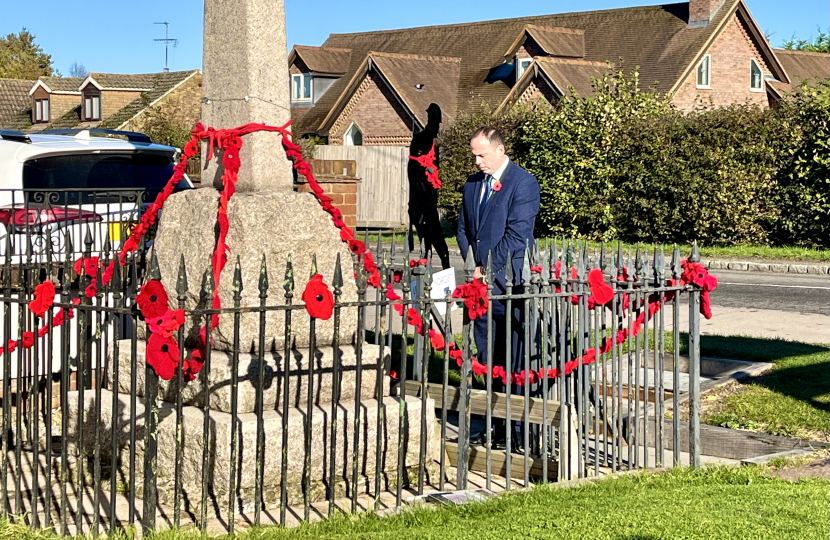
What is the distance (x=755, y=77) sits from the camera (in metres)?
39.8

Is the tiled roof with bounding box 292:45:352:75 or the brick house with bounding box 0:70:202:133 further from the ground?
the tiled roof with bounding box 292:45:352:75

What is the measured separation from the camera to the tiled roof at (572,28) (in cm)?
3766

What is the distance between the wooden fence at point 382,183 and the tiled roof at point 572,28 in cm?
927

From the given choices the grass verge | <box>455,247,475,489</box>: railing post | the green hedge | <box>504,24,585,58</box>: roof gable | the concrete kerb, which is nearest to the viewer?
<box>455,247,475,489</box>: railing post

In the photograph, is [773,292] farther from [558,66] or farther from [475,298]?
[558,66]

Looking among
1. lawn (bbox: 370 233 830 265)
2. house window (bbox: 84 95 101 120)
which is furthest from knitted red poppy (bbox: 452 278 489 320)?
house window (bbox: 84 95 101 120)

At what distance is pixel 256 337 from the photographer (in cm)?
575

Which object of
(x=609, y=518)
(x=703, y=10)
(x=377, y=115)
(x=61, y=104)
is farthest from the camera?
(x=61, y=104)

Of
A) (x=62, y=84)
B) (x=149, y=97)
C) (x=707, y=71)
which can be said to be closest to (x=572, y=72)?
(x=707, y=71)

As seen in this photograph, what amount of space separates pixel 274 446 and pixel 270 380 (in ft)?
1.30

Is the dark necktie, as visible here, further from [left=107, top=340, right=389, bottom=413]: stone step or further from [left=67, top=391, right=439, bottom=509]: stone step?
[left=67, top=391, right=439, bottom=509]: stone step

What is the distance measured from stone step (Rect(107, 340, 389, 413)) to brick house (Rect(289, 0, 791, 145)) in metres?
29.3

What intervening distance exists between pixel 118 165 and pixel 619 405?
533 cm

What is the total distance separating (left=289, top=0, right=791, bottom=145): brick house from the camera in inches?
1453
